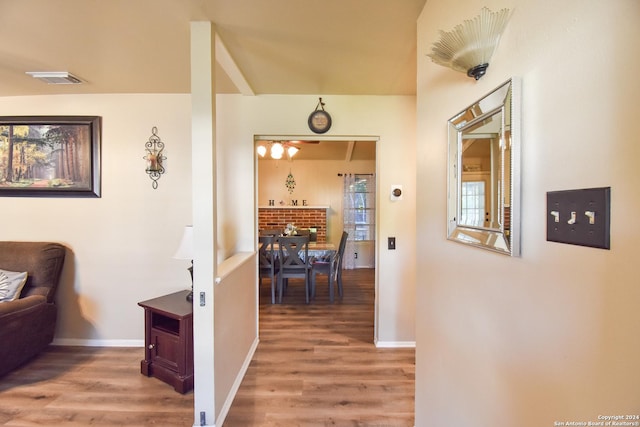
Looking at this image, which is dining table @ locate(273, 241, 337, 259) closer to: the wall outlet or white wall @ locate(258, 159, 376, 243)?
the wall outlet

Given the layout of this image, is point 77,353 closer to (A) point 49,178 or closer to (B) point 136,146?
(A) point 49,178

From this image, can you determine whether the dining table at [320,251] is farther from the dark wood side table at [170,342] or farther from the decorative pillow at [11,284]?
the decorative pillow at [11,284]

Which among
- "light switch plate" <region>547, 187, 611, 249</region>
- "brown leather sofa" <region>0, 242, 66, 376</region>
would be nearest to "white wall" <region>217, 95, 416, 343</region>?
"brown leather sofa" <region>0, 242, 66, 376</region>

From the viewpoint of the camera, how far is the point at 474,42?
834 millimetres

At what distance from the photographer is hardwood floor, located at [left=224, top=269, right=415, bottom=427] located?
172 centimetres

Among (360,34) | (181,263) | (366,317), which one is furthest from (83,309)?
(360,34)

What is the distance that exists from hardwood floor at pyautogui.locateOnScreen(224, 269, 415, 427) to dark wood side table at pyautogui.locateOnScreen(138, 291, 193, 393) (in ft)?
1.57

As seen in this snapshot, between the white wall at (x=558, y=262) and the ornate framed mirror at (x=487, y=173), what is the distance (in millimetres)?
31

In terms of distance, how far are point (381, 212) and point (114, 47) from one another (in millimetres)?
2431

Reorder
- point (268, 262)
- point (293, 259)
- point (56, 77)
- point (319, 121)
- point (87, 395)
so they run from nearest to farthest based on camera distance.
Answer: point (87, 395), point (56, 77), point (319, 121), point (293, 259), point (268, 262)

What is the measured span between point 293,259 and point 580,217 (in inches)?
131

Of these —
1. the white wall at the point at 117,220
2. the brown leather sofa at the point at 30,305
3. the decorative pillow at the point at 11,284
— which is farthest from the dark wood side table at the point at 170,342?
the decorative pillow at the point at 11,284

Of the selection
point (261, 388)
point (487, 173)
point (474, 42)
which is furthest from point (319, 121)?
point (261, 388)

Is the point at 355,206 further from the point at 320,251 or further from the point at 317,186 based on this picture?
the point at 320,251
